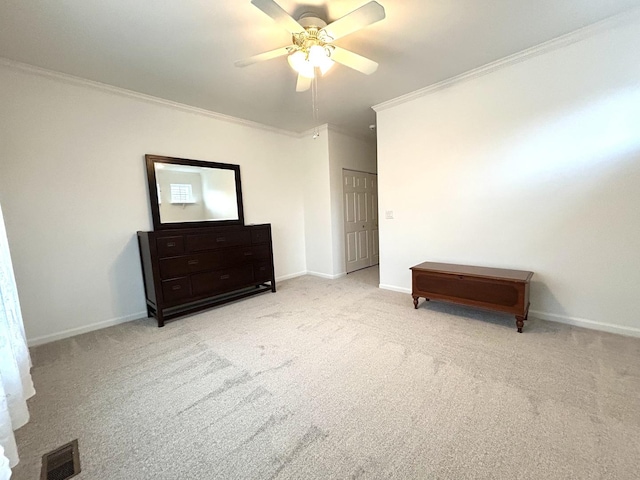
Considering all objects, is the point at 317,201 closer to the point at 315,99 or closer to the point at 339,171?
the point at 339,171

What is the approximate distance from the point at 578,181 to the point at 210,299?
4.31 m

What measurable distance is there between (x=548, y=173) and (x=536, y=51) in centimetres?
115

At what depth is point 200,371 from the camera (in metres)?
1.99

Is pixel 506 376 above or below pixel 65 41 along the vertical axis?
below

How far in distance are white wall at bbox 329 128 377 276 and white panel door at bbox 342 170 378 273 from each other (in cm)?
13

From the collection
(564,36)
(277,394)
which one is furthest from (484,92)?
(277,394)

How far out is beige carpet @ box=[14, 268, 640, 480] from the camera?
123 cm

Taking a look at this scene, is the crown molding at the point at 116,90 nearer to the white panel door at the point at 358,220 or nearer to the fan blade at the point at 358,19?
the white panel door at the point at 358,220

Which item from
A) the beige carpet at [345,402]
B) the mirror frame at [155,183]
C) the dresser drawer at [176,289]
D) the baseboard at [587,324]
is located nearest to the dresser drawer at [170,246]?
the dresser drawer at [176,289]

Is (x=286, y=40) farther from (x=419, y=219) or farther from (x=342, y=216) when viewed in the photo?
(x=342, y=216)

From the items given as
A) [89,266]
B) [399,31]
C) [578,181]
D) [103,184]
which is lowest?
[89,266]

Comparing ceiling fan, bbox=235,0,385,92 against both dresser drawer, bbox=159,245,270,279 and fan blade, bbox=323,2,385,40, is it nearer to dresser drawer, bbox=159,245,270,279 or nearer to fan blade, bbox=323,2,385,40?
fan blade, bbox=323,2,385,40

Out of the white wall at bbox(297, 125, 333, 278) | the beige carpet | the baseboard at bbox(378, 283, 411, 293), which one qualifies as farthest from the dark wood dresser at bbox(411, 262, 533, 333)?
the white wall at bbox(297, 125, 333, 278)

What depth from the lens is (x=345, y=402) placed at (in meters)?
1.61
